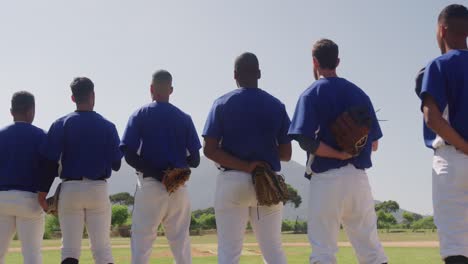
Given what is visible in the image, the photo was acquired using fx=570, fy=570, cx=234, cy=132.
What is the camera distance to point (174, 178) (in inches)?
245

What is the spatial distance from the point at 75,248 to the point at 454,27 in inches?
174

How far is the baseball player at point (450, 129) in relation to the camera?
13.9 ft

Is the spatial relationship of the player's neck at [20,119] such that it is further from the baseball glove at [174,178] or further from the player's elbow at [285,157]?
the player's elbow at [285,157]

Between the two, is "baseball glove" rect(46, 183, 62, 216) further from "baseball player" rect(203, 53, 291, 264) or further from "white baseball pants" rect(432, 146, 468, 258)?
"white baseball pants" rect(432, 146, 468, 258)

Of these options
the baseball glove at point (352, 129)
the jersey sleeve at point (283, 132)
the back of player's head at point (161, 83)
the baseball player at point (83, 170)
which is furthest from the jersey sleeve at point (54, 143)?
the baseball glove at point (352, 129)

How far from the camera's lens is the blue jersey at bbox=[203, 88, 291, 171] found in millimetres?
5617

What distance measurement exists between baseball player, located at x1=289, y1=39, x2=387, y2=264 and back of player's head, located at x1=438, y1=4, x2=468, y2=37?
0.97 meters

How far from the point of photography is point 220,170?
5.68 m

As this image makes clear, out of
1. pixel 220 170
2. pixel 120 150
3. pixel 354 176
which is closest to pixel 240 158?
pixel 220 170

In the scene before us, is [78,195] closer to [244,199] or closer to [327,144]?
[244,199]

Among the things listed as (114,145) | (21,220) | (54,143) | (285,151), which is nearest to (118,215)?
(21,220)

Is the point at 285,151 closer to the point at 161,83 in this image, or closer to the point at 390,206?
the point at 161,83

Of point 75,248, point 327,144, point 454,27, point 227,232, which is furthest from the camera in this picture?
point 75,248

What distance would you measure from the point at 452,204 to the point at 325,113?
1343mm
